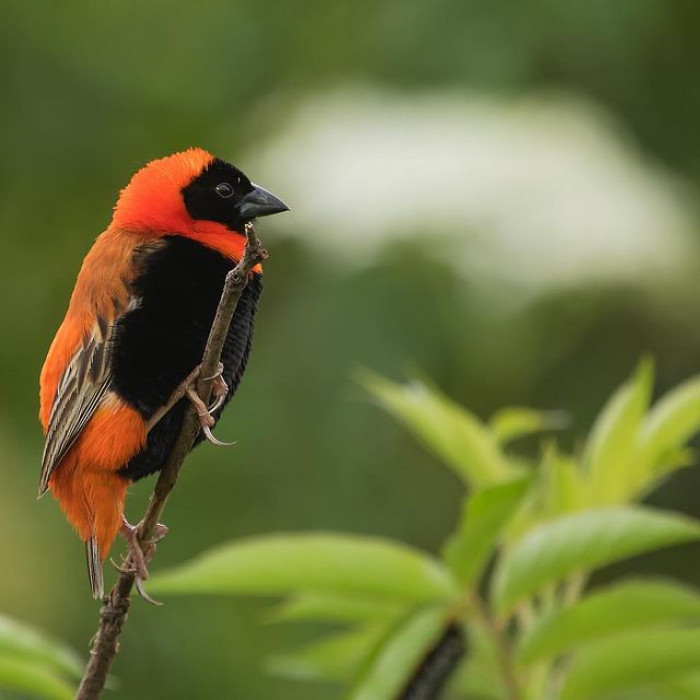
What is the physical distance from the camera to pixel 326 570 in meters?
2.12

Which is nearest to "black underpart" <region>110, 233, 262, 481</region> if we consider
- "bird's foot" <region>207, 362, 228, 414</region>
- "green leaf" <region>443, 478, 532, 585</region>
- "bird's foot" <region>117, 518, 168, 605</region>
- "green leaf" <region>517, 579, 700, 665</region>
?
"bird's foot" <region>207, 362, 228, 414</region>

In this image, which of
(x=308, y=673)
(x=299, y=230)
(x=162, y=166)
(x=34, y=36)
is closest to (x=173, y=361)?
(x=162, y=166)

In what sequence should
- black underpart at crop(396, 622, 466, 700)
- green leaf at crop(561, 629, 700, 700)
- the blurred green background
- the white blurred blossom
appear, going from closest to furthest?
1. black underpart at crop(396, 622, 466, 700)
2. green leaf at crop(561, 629, 700, 700)
3. the white blurred blossom
4. the blurred green background

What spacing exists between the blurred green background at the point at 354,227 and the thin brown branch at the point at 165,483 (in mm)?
2933

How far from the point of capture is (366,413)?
18.6 ft

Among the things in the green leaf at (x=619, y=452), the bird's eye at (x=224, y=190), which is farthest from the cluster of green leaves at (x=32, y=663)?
the green leaf at (x=619, y=452)

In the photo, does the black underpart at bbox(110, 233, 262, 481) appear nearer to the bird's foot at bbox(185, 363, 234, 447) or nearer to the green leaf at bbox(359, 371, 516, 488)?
the bird's foot at bbox(185, 363, 234, 447)

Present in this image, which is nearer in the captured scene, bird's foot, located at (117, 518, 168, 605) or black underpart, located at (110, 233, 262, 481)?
bird's foot, located at (117, 518, 168, 605)

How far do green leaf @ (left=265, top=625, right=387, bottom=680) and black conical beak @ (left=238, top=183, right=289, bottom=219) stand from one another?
2.26 feet

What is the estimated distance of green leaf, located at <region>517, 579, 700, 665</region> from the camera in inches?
82.8

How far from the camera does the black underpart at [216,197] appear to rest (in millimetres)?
2455

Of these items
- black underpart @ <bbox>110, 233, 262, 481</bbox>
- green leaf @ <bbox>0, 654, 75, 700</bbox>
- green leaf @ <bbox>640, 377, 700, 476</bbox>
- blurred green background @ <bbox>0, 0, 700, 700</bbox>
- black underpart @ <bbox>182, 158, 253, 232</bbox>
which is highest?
blurred green background @ <bbox>0, 0, 700, 700</bbox>

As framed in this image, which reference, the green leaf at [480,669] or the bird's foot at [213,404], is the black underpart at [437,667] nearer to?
the green leaf at [480,669]

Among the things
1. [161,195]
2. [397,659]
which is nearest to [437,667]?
[397,659]
